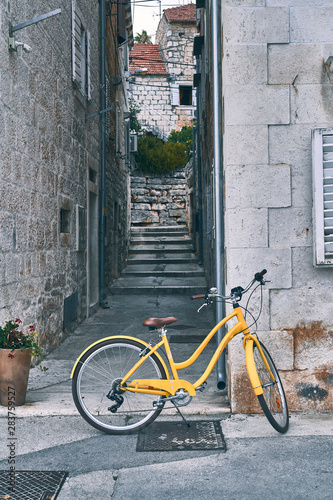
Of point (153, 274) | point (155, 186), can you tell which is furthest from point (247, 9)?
point (155, 186)

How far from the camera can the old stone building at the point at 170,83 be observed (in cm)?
2677

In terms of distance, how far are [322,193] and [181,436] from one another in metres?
2.04

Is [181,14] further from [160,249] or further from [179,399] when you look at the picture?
[179,399]

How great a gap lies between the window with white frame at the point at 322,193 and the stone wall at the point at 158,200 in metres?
14.8

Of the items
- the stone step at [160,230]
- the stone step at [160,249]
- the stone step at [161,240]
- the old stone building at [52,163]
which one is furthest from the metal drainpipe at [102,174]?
the stone step at [160,230]

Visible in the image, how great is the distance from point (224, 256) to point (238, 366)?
0.94 metres

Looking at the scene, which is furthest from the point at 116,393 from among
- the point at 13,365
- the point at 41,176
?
the point at 41,176

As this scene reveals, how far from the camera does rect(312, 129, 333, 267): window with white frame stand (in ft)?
13.3

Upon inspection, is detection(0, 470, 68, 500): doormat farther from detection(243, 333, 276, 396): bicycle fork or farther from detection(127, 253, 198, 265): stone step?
detection(127, 253, 198, 265): stone step

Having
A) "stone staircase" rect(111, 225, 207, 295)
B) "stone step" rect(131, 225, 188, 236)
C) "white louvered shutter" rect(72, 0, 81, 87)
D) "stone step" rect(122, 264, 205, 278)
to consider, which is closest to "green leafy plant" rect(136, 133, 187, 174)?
"stone staircase" rect(111, 225, 207, 295)

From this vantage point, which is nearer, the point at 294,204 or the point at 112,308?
the point at 294,204

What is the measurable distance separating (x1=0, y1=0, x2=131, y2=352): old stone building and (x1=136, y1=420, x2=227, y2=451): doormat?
1816mm

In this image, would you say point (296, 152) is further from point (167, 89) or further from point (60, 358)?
point (167, 89)

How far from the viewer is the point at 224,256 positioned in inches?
179
